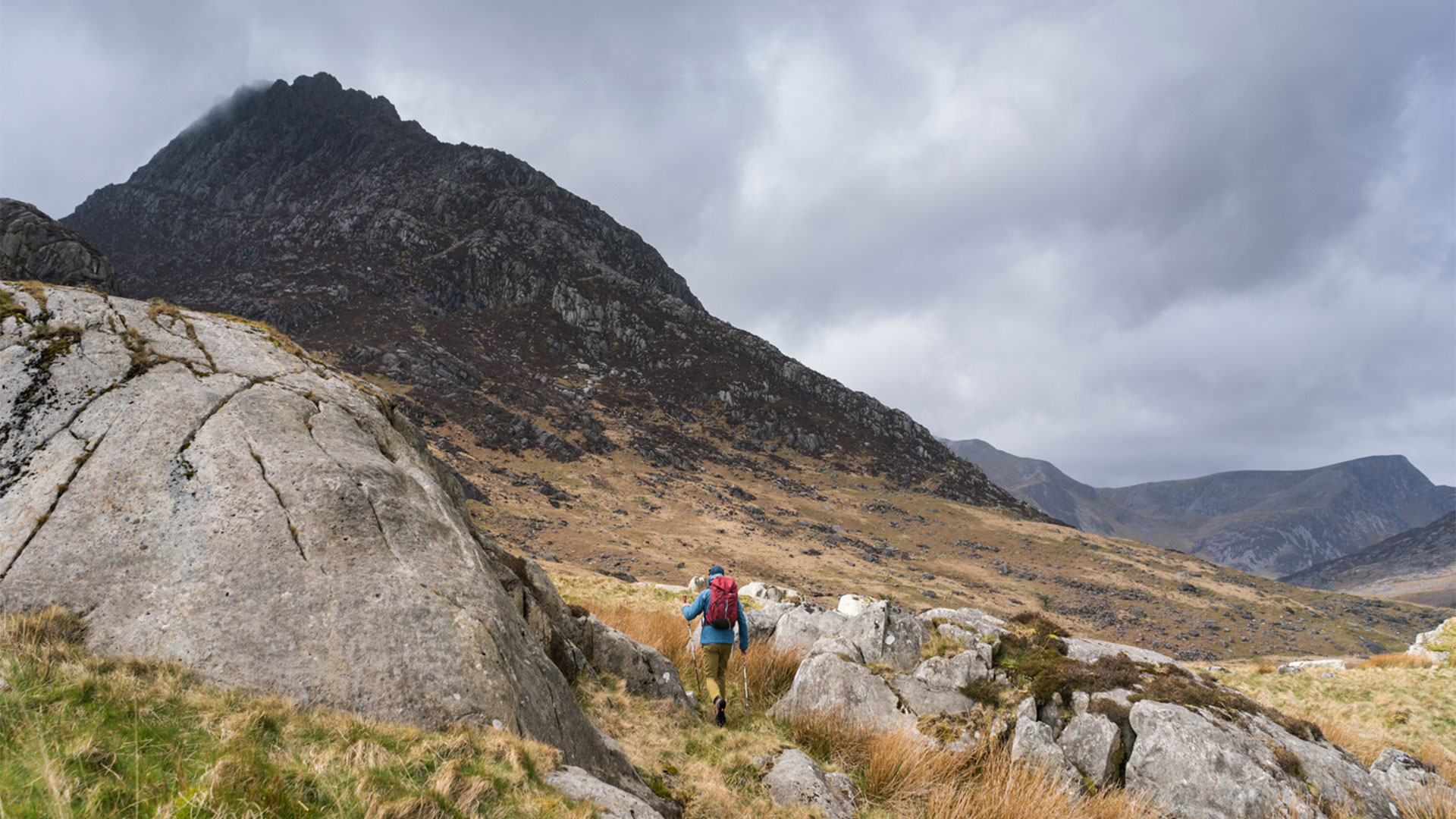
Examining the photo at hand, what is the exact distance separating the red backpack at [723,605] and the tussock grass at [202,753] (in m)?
5.16

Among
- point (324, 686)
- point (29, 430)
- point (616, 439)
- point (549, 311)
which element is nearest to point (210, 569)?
point (324, 686)

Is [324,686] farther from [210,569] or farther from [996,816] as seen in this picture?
[996,816]

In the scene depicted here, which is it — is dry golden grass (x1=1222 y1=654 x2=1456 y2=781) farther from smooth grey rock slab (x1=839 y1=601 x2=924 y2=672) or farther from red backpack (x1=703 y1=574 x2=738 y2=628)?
red backpack (x1=703 y1=574 x2=738 y2=628)

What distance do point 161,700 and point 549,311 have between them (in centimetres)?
11571

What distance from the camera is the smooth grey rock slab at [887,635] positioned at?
1170cm

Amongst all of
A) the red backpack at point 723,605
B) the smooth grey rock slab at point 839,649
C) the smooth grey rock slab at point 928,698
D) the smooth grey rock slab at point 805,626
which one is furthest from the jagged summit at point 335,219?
the smooth grey rock slab at point 928,698

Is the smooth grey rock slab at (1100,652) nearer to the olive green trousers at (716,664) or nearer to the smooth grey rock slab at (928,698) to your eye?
the smooth grey rock slab at (928,698)

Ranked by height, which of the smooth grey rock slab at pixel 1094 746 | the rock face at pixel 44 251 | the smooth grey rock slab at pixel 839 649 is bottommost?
the smooth grey rock slab at pixel 1094 746

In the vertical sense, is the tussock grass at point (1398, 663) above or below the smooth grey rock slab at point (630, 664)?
below

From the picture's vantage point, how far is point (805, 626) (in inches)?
565

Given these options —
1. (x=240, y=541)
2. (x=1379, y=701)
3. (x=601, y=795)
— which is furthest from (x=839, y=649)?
(x=1379, y=701)

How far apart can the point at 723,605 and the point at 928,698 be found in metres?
4.17

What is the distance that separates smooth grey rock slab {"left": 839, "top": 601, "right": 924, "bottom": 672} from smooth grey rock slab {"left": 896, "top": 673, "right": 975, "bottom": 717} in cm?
90

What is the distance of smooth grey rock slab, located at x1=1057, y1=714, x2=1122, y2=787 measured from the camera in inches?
334
